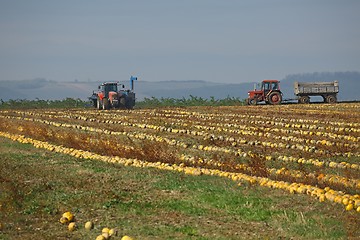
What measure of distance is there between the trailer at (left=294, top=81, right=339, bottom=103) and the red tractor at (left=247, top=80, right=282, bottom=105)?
87.5 inches

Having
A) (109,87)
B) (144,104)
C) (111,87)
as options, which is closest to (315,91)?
(144,104)

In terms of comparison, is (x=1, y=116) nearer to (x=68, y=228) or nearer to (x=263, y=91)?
(x=263, y=91)

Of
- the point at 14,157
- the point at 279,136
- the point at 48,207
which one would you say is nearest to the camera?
the point at 48,207

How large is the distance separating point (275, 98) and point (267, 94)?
2.35 ft

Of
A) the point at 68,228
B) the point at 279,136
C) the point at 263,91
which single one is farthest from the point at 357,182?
the point at 263,91

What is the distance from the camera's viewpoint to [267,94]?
51.0 metres

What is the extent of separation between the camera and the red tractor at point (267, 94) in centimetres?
5084

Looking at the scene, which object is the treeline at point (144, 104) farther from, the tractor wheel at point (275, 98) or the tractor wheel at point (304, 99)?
the tractor wheel at point (275, 98)

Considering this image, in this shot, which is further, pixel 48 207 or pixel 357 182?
pixel 357 182

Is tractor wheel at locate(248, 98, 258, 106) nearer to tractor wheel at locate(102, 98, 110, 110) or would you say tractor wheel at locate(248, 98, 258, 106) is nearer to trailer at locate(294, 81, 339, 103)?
trailer at locate(294, 81, 339, 103)

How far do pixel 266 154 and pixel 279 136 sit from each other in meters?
4.84

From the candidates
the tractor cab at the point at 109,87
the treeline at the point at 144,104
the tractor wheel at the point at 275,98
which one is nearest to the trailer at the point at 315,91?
the tractor wheel at the point at 275,98

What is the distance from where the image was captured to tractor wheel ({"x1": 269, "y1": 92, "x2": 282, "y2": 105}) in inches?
1993

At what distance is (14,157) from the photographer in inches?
826
